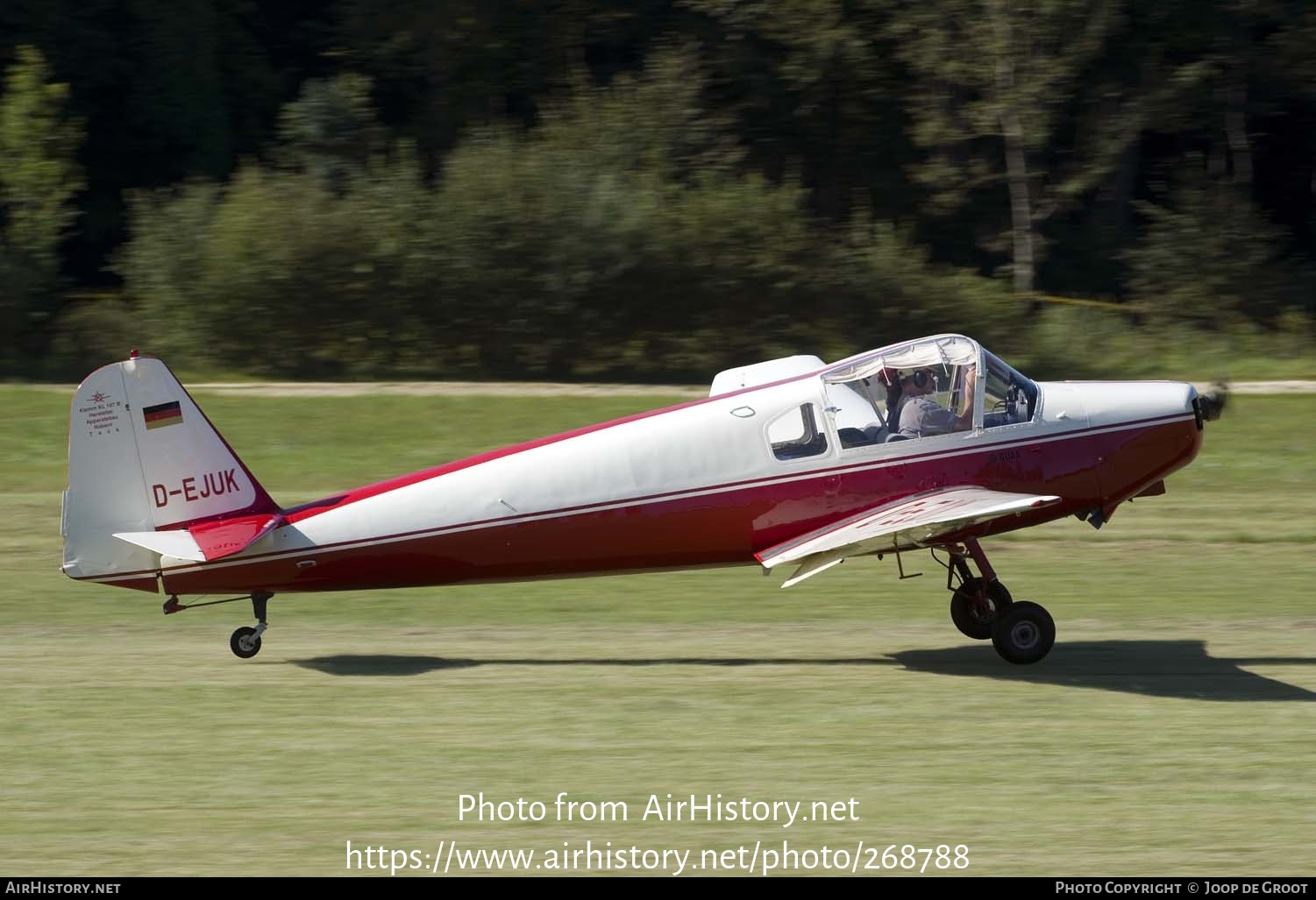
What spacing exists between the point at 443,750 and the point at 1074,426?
5.20 meters

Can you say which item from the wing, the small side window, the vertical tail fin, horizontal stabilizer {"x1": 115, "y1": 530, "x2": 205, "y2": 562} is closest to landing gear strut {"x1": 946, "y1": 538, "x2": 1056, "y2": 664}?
the wing

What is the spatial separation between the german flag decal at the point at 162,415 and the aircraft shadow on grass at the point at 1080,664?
2.06m

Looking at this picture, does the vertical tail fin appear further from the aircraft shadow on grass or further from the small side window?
the small side window

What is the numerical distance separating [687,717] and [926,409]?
298cm

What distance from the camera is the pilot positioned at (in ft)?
35.9

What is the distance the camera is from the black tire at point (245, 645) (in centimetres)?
1127

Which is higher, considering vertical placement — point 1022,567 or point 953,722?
point 953,722

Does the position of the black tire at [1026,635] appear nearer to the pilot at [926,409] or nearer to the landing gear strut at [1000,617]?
the landing gear strut at [1000,617]

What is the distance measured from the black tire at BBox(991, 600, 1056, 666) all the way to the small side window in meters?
1.88

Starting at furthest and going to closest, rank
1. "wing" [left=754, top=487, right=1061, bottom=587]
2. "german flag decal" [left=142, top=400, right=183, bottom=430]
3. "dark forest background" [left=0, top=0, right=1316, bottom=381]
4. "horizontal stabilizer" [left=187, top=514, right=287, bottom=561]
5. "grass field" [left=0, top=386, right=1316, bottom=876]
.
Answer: "dark forest background" [left=0, top=0, right=1316, bottom=381] < "german flag decal" [left=142, top=400, right=183, bottom=430] < "horizontal stabilizer" [left=187, top=514, right=287, bottom=561] < "wing" [left=754, top=487, right=1061, bottom=587] < "grass field" [left=0, top=386, right=1316, bottom=876]

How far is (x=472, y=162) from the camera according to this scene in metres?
29.3

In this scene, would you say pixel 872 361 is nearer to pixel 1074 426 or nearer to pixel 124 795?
pixel 1074 426

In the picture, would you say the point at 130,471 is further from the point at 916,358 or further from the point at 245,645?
the point at 916,358

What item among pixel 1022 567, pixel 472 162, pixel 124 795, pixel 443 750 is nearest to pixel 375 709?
pixel 443 750
